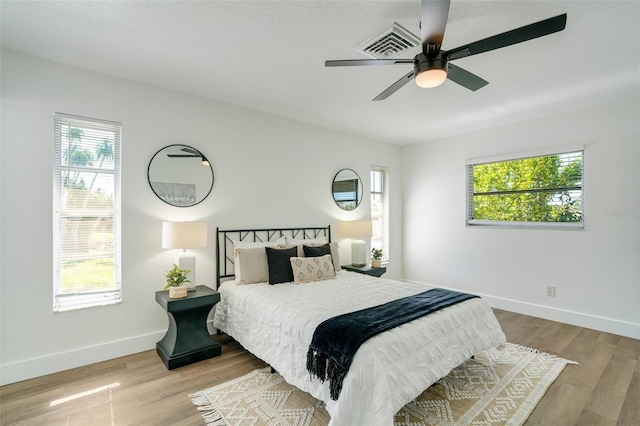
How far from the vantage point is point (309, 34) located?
224 cm

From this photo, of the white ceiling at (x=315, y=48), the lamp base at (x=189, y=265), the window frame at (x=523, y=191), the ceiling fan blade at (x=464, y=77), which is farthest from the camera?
the window frame at (x=523, y=191)

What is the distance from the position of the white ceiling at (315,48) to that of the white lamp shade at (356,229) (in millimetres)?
1724

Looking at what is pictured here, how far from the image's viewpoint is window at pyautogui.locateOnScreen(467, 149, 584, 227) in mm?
3945

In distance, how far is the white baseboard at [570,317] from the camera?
350 centimetres

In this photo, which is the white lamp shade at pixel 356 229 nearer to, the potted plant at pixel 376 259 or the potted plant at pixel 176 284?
the potted plant at pixel 376 259

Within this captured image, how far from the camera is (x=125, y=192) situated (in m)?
2.99

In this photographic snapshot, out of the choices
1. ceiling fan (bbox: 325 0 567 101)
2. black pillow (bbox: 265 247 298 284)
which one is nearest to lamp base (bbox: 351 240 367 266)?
black pillow (bbox: 265 247 298 284)

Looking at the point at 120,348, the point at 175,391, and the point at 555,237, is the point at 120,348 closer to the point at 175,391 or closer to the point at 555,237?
the point at 175,391

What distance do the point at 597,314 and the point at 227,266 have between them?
14.7 ft

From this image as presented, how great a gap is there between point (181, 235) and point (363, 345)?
6.57 feet

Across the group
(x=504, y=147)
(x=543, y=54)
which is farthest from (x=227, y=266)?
Answer: (x=504, y=147)

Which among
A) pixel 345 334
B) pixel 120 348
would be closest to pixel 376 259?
pixel 345 334

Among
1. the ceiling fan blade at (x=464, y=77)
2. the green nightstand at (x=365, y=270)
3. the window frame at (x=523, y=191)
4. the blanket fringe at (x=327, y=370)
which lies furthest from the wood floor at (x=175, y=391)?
the ceiling fan blade at (x=464, y=77)

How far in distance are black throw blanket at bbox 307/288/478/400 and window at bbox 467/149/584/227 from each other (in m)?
2.79
